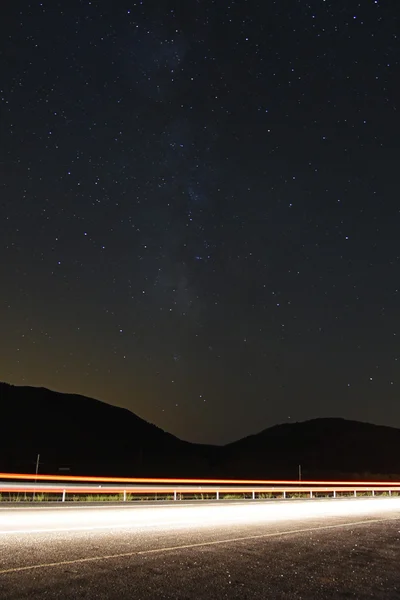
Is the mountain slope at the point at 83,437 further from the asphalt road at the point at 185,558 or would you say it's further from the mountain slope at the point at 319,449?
the asphalt road at the point at 185,558

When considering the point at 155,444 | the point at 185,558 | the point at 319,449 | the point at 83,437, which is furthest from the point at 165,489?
the point at 155,444

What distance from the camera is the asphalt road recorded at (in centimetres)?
586

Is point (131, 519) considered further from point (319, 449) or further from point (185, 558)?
point (319, 449)

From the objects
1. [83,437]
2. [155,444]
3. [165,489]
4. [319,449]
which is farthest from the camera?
[155,444]

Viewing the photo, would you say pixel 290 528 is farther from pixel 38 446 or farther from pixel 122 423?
pixel 122 423

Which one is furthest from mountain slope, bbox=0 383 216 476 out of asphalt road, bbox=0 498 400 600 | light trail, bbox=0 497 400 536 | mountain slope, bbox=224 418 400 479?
asphalt road, bbox=0 498 400 600

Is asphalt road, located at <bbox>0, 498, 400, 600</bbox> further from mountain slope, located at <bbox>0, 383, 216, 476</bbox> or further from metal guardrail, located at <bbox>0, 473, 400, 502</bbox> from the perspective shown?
mountain slope, located at <bbox>0, 383, 216, 476</bbox>

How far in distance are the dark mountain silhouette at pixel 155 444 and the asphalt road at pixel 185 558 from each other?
88.9 meters

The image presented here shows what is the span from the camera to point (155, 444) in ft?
516

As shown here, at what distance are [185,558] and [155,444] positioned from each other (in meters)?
155

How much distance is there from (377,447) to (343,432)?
712 inches

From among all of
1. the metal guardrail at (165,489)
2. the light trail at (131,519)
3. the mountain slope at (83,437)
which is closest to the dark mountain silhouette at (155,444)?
the mountain slope at (83,437)

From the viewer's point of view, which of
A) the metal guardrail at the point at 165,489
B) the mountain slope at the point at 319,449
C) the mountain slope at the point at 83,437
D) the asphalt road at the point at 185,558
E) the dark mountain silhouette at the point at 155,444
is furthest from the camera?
the mountain slope at the point at 319,449

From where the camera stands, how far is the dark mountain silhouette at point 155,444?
11850 centimetres
